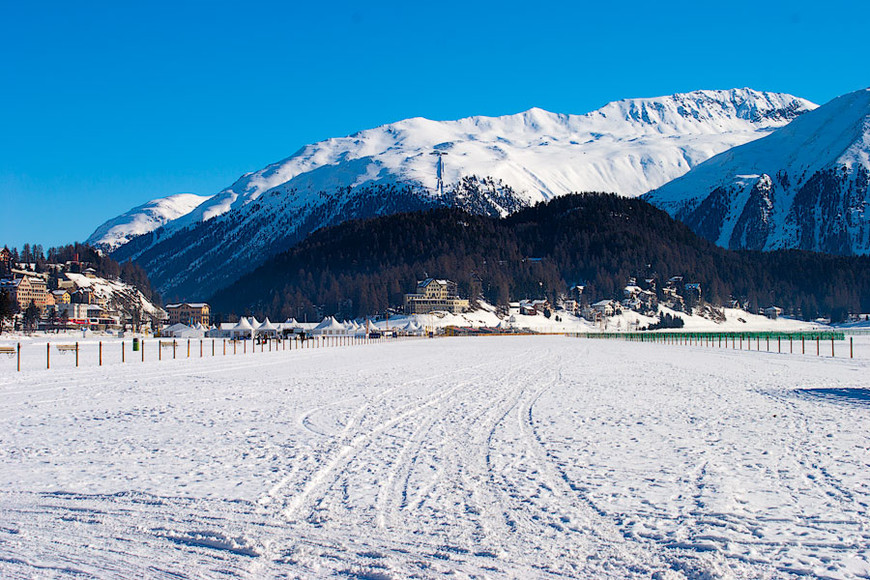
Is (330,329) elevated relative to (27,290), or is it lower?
lower

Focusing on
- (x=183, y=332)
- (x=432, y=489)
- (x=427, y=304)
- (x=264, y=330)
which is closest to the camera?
(x=432, y=489)

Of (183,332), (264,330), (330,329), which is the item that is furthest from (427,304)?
(264,330)

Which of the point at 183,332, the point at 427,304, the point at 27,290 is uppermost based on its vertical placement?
the point at 27,290

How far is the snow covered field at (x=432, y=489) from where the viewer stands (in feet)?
20.6

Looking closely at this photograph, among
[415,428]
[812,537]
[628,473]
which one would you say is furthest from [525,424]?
[812,537]

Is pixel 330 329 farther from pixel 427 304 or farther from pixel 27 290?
pixel 27 290

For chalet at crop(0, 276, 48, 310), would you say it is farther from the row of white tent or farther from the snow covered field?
the snow covered field

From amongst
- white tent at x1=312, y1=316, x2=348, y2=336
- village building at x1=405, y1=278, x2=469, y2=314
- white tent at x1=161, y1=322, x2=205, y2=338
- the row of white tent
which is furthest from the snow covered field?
village building at x1=405, y1=278, x2=469, y2=314

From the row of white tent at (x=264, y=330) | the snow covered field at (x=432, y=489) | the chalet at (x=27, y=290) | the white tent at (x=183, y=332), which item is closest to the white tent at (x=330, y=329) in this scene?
the row of white tent at (x=264, y=330)

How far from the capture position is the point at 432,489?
28.0 feet

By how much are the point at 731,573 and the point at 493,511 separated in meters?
2.41

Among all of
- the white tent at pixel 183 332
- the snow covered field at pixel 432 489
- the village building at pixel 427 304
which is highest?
the village building at pixel 427 304

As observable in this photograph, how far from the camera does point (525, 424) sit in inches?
544

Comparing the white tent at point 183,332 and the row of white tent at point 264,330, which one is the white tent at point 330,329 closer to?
the row of white tent at point 264,330
